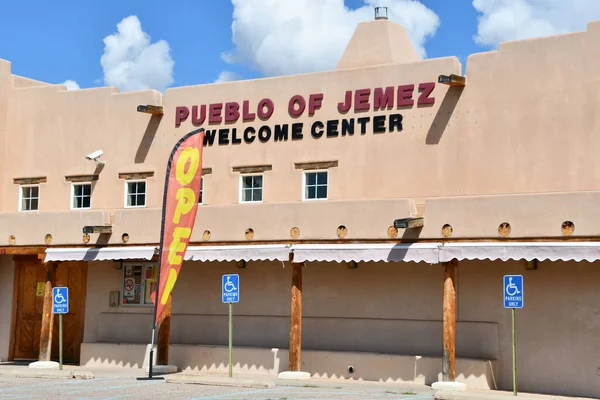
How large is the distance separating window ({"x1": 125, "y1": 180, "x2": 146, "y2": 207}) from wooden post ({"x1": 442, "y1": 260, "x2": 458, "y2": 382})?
373 inches

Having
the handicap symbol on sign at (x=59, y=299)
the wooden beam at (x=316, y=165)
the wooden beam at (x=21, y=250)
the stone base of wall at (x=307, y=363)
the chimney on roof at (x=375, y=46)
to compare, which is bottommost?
the stone base of wall at (x=307, y=363)

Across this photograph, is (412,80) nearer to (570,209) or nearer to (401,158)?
(401,158)

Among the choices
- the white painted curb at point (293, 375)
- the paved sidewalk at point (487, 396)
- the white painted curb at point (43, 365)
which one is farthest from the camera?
the white painted curb at point (43, 365)

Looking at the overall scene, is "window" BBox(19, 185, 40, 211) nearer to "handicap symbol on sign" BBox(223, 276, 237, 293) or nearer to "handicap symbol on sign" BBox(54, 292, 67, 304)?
"handicap symbol on sign" BBox(54, 292, 67, 304)

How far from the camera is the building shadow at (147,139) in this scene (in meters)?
26.5

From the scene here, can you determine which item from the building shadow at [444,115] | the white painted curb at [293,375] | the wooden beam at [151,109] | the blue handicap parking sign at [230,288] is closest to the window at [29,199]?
the wooden beam at [151,109]

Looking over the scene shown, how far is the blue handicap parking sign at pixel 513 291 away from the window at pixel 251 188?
8.52m

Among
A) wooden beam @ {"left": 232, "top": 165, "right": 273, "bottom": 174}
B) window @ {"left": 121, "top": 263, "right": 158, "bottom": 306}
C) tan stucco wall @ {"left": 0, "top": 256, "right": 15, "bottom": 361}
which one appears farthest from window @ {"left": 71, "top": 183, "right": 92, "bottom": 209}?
wooden beam @ {"left": 232, "top": 165, "right": 273, "bottom": 174}

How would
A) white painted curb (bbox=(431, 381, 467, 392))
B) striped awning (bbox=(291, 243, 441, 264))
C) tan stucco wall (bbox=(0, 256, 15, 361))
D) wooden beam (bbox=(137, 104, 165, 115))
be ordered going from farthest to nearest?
1. tan stucco wall (bbox=(0, 256, 15, 361))
2. wooden beam (bbox=(137, 104, 165, 115))
3. striped awning (bbox=(291, 243, 441, 264))
4. white painted curb (bbox=(431, 381, 467, 392))

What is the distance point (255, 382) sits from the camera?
66.6 ft

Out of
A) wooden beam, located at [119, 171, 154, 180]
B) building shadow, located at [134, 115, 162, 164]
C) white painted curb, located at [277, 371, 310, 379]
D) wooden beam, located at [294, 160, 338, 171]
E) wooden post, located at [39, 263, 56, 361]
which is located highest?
building shadow, located at [134, 115, 162, 164]

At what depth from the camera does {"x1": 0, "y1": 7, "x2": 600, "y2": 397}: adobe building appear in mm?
20281

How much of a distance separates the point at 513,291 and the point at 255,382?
18.7 ft

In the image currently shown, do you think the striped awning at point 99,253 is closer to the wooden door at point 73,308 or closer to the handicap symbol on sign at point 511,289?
the wooden door at point 73,308
